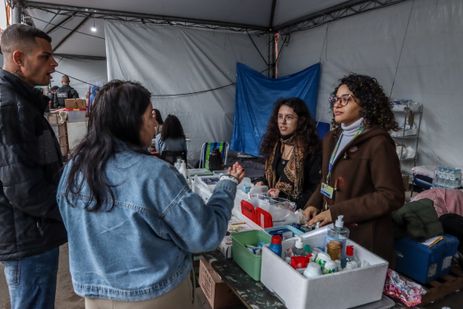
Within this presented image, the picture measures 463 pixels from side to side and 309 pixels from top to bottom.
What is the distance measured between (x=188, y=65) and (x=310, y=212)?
4.67 meters

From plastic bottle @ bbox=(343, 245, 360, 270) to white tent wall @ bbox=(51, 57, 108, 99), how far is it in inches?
402

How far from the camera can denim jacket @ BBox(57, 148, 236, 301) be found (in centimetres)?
80

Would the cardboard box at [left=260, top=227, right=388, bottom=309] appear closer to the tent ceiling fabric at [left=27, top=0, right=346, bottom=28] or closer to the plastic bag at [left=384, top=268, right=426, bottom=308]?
the plastic bag at [left=384, top=268, right=426, bottom=308]

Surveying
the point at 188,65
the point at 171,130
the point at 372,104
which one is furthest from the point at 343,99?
the point at 188,65

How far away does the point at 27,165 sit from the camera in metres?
1.17

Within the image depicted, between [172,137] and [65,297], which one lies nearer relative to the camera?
[65,297]

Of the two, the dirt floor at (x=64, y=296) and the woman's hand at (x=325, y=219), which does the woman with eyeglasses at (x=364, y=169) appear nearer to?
the woman's hand at (x=325, y=219)

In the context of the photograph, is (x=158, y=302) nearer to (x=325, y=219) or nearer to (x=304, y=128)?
(x=325, y=219)

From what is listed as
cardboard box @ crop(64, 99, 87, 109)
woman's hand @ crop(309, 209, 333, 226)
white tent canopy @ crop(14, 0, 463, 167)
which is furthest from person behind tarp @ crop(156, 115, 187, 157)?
cardboard box @ crop(64, 99, 87, 109)

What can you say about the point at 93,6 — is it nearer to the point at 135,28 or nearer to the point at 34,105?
the point at 135,28

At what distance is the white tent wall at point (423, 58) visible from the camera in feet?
11.1

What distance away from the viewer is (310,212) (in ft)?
5.07

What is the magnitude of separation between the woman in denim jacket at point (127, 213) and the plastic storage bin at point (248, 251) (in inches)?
12.5

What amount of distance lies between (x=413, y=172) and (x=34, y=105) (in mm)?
3802
